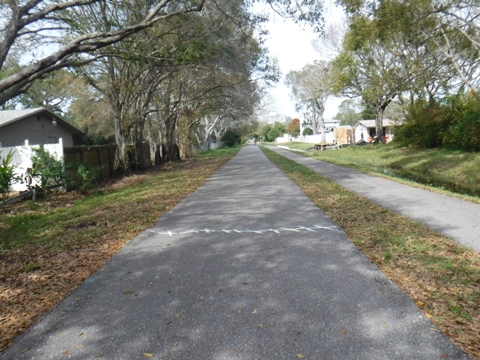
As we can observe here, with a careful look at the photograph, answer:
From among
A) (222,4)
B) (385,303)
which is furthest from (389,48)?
(385,303)

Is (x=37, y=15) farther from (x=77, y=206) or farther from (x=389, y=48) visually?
(x=389, y=48)

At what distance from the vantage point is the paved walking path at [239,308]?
3.06 meters

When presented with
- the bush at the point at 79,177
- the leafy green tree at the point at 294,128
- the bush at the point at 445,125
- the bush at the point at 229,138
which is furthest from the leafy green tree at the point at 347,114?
the bush at the point at 79,177

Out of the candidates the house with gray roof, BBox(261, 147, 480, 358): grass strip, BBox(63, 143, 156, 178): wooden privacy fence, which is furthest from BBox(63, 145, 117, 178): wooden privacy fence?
BBox(261, 147, 480, 358): grass strip

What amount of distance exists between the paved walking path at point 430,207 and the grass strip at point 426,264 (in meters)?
0.36

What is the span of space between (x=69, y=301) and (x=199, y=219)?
400cm

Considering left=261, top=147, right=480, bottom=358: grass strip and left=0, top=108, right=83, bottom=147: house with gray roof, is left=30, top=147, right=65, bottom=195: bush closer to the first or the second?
left=0, top=108, right=83, bottom=147: house with gray roof

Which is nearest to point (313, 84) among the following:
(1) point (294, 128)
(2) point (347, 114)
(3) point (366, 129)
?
(3) point (366, 129)

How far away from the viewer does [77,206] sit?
10359 millimetres

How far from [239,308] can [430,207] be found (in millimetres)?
6424

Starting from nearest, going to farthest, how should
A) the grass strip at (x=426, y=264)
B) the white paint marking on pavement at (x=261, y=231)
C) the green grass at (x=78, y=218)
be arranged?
the grass strip at (x=426, y=264)
the white paint marking on pavement at (x=261, y=231)
the green grass at (x=78, y=218)

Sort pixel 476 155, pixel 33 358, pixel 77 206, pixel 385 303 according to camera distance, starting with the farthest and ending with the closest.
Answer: pixel 476 155 → pixel 77 206 → pixel 385 303 → pixel 33 358

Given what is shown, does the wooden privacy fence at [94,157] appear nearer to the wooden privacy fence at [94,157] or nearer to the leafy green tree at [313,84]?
the wooden privacy fence at [94,157]

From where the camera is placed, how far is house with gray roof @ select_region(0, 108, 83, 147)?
19.6 metres
